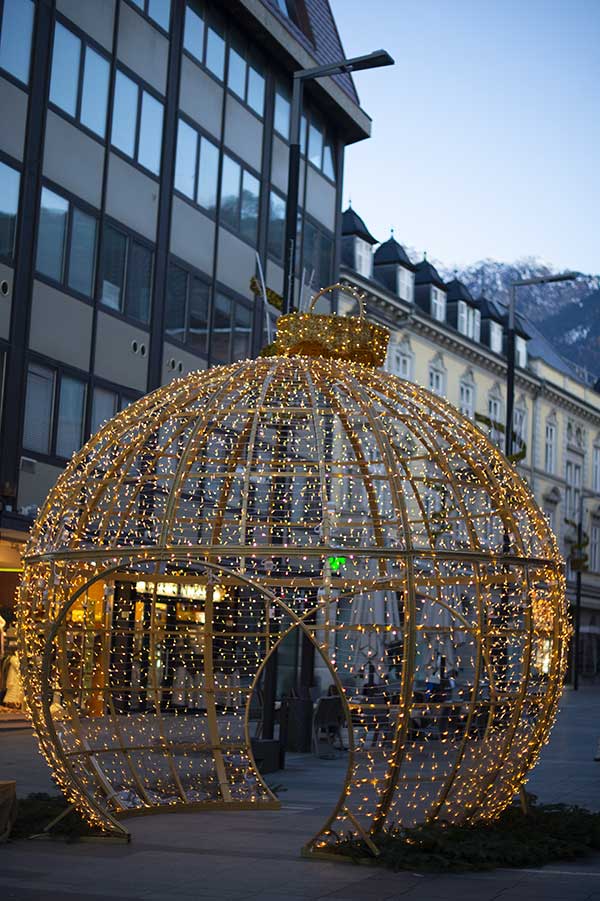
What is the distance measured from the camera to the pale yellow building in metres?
44.4

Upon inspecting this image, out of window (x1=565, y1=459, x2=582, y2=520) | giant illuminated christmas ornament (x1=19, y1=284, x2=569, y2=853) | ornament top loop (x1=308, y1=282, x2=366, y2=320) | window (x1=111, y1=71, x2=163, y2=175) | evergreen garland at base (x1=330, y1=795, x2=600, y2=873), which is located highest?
window (x1=111, y1=71, x2=163, y2=175)

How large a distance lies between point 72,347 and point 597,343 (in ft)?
490

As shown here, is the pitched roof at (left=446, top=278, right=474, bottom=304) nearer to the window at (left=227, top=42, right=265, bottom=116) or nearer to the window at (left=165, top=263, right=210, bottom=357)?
the window at (left=227, top=42, right=265, bottom=116)

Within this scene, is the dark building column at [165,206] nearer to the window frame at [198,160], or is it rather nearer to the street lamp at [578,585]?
the window frame at [198,160]

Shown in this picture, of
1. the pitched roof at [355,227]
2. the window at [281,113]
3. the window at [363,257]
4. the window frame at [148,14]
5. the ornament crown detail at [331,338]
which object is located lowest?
the ornament crown detail at [331,338]

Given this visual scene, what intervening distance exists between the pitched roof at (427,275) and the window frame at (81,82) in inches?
1066

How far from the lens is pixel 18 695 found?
23.4m

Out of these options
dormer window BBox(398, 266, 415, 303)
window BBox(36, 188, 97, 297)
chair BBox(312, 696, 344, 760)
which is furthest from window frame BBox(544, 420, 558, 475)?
chair BBox(312, 696, 344, 760)

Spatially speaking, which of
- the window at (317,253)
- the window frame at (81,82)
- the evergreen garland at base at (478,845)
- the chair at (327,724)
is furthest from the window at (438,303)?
the evergreen garland at base at (478,845)

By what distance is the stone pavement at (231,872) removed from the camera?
771 centimetres

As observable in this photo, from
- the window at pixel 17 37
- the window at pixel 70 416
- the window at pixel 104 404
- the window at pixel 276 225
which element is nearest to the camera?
the window at pixel 17 37

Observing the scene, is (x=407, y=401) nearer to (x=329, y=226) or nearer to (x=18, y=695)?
(x=18, y=695)

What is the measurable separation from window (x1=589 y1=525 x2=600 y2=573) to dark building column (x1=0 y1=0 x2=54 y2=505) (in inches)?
1922

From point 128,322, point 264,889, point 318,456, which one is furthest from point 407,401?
point 128,322
